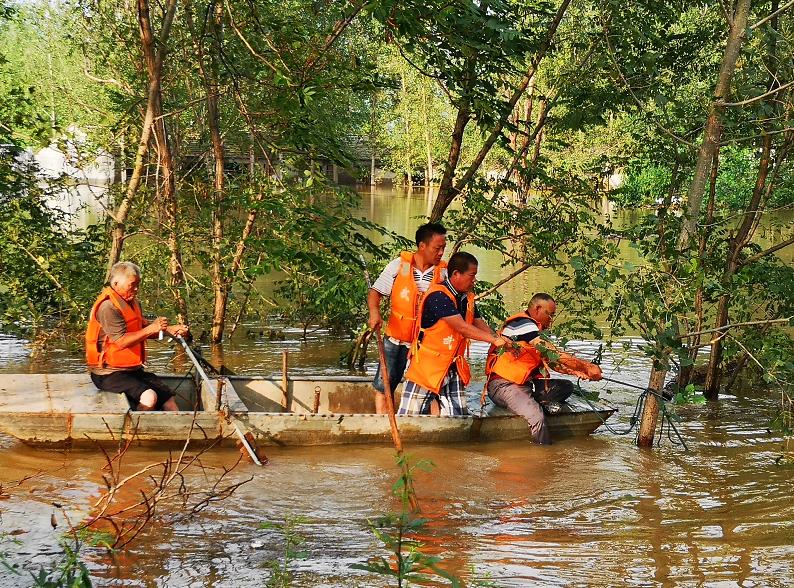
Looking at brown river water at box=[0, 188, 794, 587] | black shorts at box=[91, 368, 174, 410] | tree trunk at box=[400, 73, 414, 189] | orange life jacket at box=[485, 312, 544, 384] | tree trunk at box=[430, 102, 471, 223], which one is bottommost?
brown river water at box=[0, 188, 794, 587]

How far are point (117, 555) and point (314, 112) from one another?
6.97 meters

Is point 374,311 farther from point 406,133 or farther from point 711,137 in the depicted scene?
point 406,133

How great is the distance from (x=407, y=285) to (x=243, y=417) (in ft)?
6.16

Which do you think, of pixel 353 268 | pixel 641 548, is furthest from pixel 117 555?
pixel 353 268

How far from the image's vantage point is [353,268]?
1063 cm

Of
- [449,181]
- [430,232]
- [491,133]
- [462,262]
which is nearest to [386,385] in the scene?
[462,262]

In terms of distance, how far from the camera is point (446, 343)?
8656mm

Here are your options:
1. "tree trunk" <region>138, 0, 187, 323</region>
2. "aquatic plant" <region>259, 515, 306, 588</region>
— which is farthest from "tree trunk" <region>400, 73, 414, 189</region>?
"aquatic plant" <region>259, 515, 306, 588</region>

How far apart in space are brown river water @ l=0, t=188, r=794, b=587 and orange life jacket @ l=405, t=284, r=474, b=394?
2.32 feet

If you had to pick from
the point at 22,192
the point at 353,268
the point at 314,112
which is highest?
the point at 314,112

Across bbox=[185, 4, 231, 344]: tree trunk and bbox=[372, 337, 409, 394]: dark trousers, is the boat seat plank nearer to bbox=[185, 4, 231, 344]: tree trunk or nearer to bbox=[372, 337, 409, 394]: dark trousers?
bbox=[372, 337, 409, 394]: dark trousers

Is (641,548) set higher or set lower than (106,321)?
lower

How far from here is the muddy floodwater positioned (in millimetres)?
6035

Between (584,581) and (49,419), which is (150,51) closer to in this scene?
(49,419)
